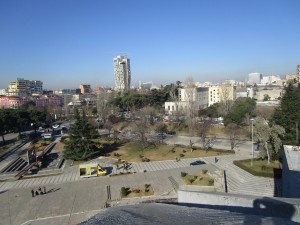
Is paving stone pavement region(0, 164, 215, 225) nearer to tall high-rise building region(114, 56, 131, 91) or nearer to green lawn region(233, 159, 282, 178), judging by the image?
green lawn region(233, 159, 282, 178)

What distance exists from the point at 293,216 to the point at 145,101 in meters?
45.0

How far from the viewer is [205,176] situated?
54.2 feet

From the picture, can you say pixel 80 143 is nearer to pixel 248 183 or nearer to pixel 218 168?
pixel 218 168

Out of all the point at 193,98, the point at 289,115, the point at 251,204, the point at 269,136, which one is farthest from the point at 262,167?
the point at 193,98

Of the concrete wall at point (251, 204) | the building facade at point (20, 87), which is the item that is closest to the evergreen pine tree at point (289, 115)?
the concrete wall at point (251, 204)

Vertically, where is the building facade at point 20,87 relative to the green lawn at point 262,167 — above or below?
above

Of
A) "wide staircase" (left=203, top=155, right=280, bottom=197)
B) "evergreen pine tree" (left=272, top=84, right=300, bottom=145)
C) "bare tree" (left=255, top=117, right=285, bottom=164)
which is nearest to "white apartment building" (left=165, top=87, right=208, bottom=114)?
"evergreen pine tree" (left=272, top=84, right=300, bottom=145)

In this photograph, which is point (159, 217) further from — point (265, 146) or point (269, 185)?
point (265, 146)

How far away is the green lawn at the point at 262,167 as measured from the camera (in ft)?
54.9

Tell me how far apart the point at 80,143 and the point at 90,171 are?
4621mm

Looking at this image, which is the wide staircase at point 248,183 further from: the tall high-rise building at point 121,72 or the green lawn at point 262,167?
the tall high-rise building at point 121,72

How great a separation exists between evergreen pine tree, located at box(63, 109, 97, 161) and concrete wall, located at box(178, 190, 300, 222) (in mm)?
15439

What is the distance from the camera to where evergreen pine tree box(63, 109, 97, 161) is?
22.0 m

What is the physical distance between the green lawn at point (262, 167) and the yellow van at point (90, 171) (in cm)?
1026
